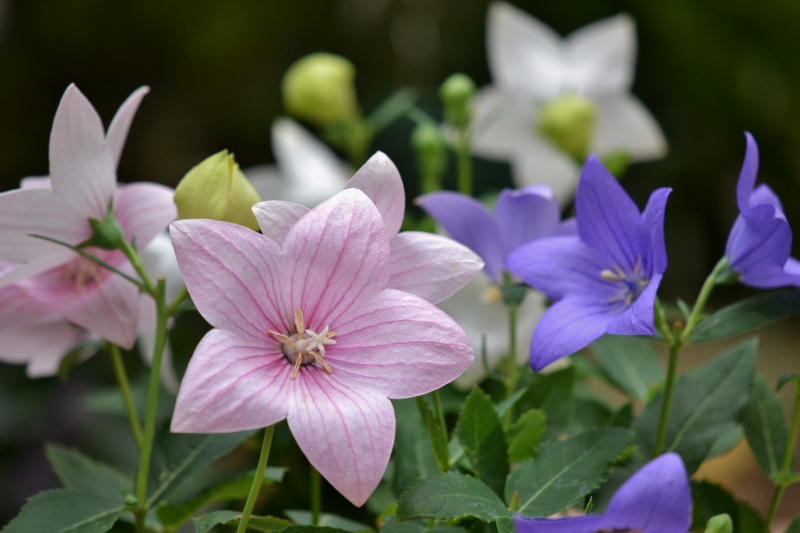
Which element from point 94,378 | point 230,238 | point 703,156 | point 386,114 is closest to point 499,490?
point 230,238

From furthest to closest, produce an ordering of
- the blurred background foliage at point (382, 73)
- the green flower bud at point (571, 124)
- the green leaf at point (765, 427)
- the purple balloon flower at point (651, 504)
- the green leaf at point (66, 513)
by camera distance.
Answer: the blurred background foliage at point (382, 73), the green flower bud at point (571, 124), the green leaf at point (765, 427), the green leaf at point (66, 513), the purple balloon flower at point (651, 504)

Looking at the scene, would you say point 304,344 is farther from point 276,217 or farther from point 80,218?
point 80,218

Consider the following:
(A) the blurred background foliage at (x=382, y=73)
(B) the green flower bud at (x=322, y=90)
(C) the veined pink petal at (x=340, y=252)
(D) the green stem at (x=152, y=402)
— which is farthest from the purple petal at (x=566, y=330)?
(A) the blurred background foliage at (x=382, y=73)

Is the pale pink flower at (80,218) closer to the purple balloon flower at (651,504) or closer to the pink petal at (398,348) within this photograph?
the pink petal at (398,348)

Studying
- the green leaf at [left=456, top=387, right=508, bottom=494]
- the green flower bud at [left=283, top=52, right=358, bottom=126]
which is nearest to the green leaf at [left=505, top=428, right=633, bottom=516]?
the green leaf at [left=456, top=387, right=508, bottom=494]

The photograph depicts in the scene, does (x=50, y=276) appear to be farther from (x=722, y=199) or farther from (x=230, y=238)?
(x=722, y=199)

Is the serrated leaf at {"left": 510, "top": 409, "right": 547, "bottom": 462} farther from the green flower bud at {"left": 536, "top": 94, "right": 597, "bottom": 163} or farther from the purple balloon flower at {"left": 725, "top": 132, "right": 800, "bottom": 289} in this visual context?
the green flower bud at {"left": 536, "top": 94, "right": 597, "bottom": 163}
